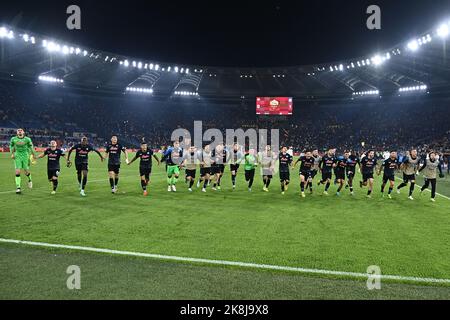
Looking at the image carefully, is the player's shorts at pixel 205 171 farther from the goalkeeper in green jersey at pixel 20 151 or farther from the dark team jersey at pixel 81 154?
the goalkeeper in green jersey at pixel 20 151

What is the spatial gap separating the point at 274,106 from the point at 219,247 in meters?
53.1

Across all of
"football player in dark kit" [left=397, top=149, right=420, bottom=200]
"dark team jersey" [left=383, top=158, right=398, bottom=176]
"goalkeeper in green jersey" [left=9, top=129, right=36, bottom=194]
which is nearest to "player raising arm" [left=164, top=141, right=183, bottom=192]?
"goalkeeper in green jersey" [left=9, top=129, right=36, bottom=194]

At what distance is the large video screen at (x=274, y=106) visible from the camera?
58.0 metres

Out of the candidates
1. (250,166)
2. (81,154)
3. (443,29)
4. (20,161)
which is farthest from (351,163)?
(443,29)

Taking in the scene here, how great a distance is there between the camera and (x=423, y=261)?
6.29m

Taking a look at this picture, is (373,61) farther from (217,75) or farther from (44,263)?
(44,263)

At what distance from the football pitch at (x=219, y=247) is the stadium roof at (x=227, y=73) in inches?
1261

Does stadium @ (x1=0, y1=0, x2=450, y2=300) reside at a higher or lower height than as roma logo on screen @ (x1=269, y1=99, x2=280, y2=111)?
lower

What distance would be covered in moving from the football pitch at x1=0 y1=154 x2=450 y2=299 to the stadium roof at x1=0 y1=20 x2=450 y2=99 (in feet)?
105

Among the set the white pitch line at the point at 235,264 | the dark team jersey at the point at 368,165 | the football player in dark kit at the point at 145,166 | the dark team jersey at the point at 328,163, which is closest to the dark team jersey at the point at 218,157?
the football player in dark kit at the point at 145,166

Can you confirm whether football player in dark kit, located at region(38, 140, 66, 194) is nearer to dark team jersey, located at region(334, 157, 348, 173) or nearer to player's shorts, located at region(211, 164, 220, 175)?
player's shorts, located at region(211, 164, 220, 175)

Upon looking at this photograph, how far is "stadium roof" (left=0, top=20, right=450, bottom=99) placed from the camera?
45.1 m
